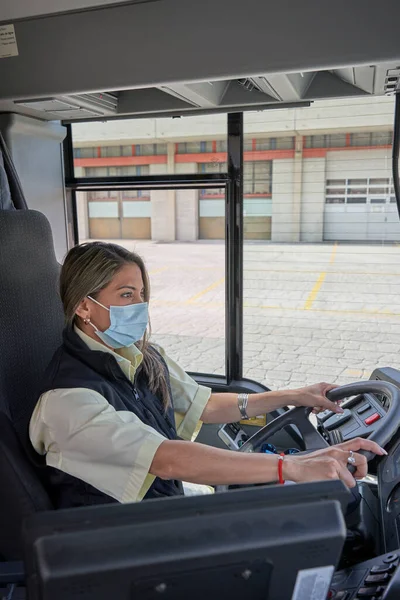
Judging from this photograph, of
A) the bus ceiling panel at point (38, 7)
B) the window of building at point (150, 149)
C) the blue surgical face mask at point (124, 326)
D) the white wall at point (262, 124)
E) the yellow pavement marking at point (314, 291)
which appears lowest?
the yellow pavement marking at point (314, 291)

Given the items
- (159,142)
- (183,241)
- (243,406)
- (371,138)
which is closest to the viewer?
(243,406)

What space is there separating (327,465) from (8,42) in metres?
1.85

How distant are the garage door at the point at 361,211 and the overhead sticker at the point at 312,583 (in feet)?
7.56

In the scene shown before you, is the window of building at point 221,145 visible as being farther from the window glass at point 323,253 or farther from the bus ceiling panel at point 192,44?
the bus ceiling panel at point 192,44

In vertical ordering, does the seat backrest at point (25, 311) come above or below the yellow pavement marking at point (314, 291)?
above

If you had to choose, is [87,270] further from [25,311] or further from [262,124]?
[262,124]

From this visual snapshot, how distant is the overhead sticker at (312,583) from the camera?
2.52 feet

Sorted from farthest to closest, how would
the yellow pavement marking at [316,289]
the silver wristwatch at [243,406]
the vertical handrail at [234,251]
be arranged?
the yellow pavement marking at [316,289]
the vertical handrail at [234,251]
the silver wristwatch at [243,406]

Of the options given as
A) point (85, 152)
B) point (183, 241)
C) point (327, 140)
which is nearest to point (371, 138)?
point (327, 140)

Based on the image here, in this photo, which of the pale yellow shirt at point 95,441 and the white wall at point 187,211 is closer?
the pale yellow shirt at point 95,441

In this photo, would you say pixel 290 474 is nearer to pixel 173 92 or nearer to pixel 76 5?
pixel 173 92

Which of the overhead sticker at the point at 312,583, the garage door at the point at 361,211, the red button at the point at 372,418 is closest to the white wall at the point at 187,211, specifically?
the garage door at the point at 361,211

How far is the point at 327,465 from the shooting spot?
140cm

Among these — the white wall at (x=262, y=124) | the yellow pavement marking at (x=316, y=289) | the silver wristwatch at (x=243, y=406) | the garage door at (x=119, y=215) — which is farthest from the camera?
the garage door at (x=119, y=215)
